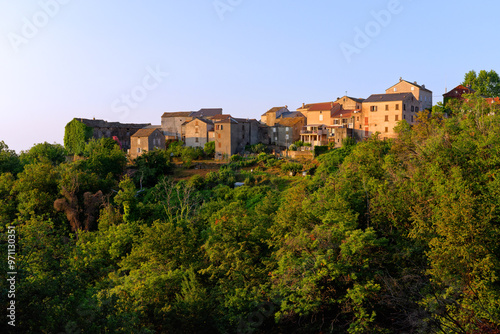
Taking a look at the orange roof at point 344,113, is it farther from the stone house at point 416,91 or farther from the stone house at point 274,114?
the stone house at point 274,114

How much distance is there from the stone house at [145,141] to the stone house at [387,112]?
3058cm

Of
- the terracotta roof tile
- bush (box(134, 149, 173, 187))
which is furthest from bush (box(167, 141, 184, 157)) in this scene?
the terracotta roof tile

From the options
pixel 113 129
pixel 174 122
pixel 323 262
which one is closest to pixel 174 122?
pixel 174 122

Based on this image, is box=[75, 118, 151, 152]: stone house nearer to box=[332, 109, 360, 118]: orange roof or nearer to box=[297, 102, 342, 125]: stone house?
box=[297, 102, 342, 125]: stone house

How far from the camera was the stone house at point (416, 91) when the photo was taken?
194 ft

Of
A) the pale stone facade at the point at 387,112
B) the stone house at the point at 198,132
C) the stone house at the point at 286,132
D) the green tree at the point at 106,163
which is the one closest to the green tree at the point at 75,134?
the stone house at the point at 198,132

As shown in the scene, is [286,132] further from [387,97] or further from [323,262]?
[323,262]

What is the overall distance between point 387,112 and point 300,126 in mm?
15255

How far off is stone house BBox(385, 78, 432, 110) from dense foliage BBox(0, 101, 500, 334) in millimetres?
34952

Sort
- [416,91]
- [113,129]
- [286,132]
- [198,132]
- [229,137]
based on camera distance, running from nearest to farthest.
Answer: [229,137] < [416,91] < [198,132] < [286,132] < [113,129]

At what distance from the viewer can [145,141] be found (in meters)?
60.6

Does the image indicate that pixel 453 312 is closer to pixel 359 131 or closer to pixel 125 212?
pixel 125 212

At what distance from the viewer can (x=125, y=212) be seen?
113ft

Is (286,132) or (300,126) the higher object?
(300,126)
